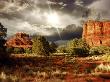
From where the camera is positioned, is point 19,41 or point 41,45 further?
point 19,41

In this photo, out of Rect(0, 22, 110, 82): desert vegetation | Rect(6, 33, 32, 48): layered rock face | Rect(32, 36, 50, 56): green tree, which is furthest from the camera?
Rect(6, 33, 32, 48): layered rock face

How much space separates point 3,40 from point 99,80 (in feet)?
93.5

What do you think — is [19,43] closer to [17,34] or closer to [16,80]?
[17,34]

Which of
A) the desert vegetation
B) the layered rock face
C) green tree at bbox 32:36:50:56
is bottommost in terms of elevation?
the desert vegetation

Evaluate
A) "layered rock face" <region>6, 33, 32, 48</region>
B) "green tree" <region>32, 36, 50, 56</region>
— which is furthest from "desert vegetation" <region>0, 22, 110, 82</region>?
"layered rock face" <region>6, 33, 32, 48</region>

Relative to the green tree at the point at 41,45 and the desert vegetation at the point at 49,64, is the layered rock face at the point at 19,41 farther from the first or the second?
the green tree at the point at 41,45

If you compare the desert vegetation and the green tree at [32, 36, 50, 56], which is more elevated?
the green tree at [32, 36, 50, 56]

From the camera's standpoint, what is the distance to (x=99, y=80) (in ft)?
66.1

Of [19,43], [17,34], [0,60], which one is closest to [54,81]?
[0,60]

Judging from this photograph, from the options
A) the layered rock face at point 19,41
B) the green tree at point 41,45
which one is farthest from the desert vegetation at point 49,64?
the layered rock face at point 19,41

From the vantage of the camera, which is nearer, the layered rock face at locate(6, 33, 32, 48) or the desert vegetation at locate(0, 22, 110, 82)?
the desert vegetation at locate(0, 22, 110, 82)

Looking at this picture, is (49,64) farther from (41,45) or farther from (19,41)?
(19,41)

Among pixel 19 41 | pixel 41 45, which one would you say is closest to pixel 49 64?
pixel 41 45

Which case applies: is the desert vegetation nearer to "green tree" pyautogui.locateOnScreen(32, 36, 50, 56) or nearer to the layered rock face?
"green tree" pyautogui.locateOnScreen(32, 36, 50, 56)
